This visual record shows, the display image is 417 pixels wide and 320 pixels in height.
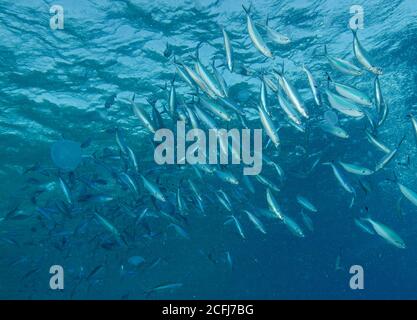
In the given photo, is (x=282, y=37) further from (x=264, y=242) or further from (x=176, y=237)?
(x=264, y=242)

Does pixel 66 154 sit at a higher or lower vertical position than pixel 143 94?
lower

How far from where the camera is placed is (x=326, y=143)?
20.6 metres

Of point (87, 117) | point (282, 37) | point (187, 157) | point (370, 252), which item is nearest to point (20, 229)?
point (87, 117)

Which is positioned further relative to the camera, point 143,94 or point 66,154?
point 66,154

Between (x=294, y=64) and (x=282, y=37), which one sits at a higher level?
(x=294, y=64)

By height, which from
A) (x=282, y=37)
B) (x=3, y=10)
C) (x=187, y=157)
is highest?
(x=3, y=10)

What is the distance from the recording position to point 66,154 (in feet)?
52.1

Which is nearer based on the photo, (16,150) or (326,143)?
(16,150)

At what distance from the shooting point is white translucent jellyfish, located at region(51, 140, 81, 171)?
1509cm

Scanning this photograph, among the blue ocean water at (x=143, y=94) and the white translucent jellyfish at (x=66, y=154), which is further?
the white translucent jellyfish at (x=66, y=154)

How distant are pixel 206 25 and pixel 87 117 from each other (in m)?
7.02

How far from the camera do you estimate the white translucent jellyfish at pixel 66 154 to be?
15.1 m

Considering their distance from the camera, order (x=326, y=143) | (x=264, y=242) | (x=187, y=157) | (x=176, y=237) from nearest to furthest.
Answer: (x=187, y=157) → (x=326, y=143) → (x=176, y=237) → (x=264, y=242)

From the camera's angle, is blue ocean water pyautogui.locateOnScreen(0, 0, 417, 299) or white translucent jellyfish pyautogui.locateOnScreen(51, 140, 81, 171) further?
white translucent jellyfish pyautogui.locateOnScreen(51, 140, 81, 171)
